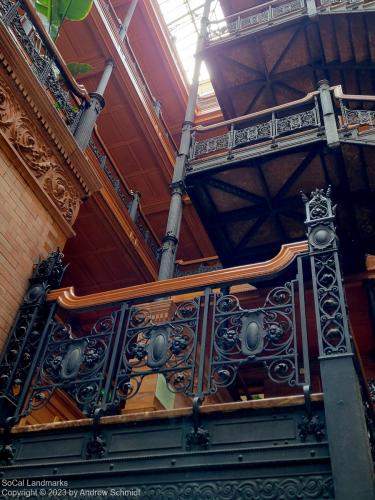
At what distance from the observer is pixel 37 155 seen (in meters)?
6.06

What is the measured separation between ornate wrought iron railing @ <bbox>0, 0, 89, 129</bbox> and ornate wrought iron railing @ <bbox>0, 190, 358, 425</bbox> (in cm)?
321

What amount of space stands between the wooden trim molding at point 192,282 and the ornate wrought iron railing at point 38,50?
121 inches

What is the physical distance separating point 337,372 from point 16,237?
144 inches

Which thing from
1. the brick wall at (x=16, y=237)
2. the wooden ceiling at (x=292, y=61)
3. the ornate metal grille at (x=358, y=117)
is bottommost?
the brick wall at (x=16, y=237)

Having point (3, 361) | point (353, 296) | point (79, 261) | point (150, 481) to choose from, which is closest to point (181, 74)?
point (79, 261)

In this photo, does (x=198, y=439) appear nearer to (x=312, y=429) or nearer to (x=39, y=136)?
(x=312, y=429)

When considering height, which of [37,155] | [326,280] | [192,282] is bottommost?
[326,280]

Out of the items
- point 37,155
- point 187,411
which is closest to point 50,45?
point 37,155

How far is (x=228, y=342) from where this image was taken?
421cm

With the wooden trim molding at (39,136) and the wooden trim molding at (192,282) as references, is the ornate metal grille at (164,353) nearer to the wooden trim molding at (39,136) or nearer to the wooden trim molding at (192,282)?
the wooden trim molding at (192,282)

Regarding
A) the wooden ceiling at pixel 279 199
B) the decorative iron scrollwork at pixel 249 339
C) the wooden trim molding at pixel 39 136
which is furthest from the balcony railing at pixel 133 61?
the decorative iron scrollwork at pixel 249 339

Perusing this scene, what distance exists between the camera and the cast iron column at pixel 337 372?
2.98 m

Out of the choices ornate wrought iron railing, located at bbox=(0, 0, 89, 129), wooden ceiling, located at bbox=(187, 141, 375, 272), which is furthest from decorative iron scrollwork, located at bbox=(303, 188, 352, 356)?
ornate wrought iron railing, located at bbox=(0, 0, 89, 129)

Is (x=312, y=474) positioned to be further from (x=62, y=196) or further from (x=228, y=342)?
(x=62, y=196)
